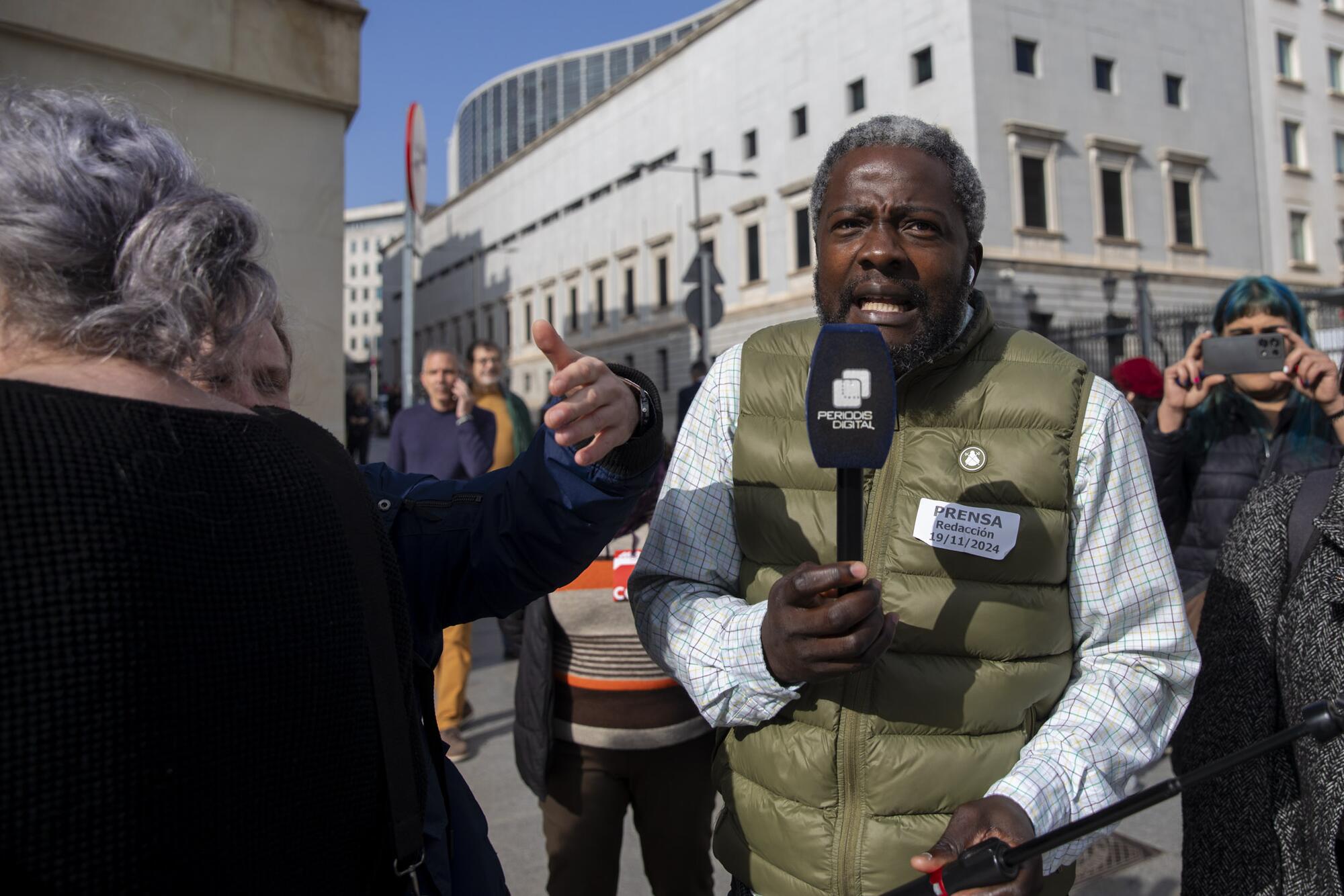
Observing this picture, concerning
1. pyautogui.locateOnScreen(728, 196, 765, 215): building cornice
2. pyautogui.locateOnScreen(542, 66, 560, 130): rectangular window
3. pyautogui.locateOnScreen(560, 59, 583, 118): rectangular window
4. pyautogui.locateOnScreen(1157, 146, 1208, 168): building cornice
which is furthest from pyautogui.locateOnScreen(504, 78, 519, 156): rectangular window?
pyautogui.locateOnScreen(1157, 146, 1208, 168): building cornice

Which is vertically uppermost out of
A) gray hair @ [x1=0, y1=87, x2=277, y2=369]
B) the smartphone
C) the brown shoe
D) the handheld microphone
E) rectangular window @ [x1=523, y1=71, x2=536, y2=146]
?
rectangular window @ [x1=523, y1=71, x2=536, y2=146]

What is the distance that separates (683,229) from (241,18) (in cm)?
3415

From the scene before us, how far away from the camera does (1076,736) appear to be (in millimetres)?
1537

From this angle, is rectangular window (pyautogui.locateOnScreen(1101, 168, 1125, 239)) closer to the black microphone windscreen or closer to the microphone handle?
the black microphone windscreen

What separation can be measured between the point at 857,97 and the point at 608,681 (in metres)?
31.6

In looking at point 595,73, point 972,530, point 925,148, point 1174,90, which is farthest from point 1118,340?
point 595,73

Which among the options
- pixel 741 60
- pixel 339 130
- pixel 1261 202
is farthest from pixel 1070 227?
pixel 339 130

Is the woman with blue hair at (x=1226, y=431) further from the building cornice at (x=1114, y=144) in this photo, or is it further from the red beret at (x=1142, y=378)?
the building cornice at (x=1114, y=144)

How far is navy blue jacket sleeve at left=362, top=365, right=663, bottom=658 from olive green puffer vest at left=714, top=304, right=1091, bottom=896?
314mm

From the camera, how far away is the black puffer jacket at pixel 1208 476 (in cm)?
310

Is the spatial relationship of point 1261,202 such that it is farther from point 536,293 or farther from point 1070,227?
point 536,293

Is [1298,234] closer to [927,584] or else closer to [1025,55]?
[1025,55]

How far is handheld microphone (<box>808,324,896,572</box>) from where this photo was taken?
1310 mm

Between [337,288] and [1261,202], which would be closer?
[337,288]
